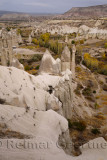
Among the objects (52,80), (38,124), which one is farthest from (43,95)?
(38,124)

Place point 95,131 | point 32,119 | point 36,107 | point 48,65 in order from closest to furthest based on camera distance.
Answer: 1. point 32,119
2. point 36,107
3. point 48,65
4. point 95,131

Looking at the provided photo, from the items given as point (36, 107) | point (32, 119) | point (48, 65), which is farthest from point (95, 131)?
point (32, 119)

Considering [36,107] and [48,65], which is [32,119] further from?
[48,65]

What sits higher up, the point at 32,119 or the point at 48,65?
the point at 48,65

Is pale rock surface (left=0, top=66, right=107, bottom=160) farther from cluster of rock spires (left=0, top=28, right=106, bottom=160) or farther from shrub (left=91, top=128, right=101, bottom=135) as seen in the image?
shrub (left=91, top=128, right=101, bottom=135)

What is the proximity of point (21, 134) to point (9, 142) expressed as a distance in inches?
26.1

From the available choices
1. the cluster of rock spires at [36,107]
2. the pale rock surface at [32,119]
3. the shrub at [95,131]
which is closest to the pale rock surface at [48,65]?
the cluster of rock spires at [36,107]

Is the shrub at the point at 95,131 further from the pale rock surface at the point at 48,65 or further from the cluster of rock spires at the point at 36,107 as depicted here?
the pale rock surface at the point at 48,65

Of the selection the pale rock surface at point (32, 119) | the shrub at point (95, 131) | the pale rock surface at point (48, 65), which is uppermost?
the pale rock surface at point (48, 65)

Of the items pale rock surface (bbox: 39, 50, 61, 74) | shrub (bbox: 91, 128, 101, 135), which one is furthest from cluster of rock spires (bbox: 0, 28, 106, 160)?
shrub (bbox: 91, 128, 101, 135)

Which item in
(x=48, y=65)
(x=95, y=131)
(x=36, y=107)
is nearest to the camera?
(x=36, y=107)

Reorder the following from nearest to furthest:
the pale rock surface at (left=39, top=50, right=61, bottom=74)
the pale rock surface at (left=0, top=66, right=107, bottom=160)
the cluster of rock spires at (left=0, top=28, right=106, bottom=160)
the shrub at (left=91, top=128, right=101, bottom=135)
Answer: the pale rock surface at (left=0, top=66, right=107, bottom=160)
the cluster of rock spires at (left=0, top=28, right=106, bottom=160)
the pale rock surface at (left=39, top=50, right=61, bottom=74)
the shrub at (left=91, top=128, right=101, bottom=135)

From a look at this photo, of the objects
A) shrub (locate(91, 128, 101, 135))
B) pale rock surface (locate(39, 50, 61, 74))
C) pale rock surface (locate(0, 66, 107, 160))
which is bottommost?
shrub (locate(91, 128, 101, 135))

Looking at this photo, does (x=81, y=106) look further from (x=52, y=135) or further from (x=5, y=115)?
(x=5, y=115)
